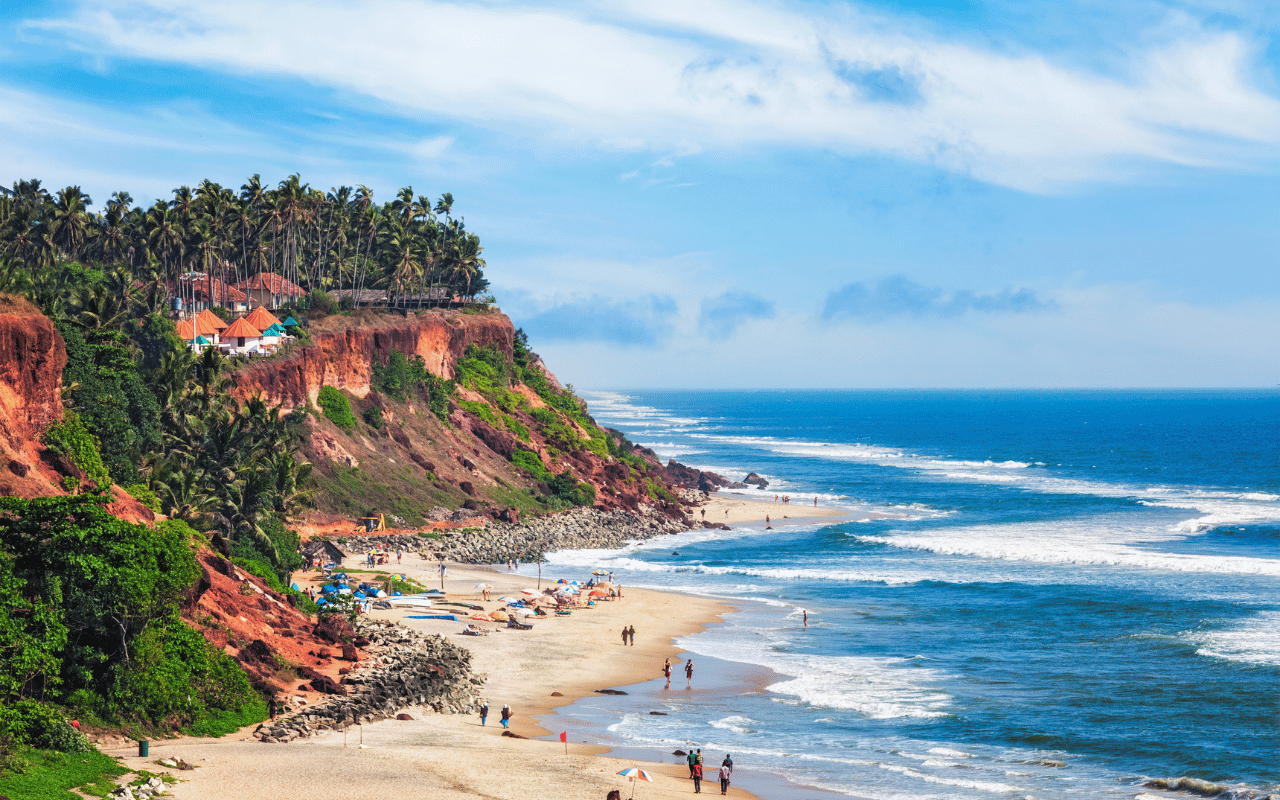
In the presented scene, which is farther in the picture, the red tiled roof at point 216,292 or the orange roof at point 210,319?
the red tiled roof at point 216,292

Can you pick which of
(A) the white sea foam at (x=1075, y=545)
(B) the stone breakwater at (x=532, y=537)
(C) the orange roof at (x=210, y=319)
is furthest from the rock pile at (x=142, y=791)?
(C) the orange roof at (x=210, y=319)

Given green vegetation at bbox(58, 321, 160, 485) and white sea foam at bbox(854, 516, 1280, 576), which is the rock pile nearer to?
green vegetation at bbox(58, 321, 160, 485)

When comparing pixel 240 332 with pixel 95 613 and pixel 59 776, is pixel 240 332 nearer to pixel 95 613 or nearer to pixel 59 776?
pixel 95 613

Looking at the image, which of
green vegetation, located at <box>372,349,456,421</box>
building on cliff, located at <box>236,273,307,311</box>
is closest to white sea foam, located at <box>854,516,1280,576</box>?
green vegetation, located at <box>372,349,456,421</box>

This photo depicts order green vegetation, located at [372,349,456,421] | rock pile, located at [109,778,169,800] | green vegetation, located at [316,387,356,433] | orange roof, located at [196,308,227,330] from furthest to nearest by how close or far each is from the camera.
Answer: green vegetation, located at [372,349,456,421] < orange roof, located at [196,308,227,330] < green vegetation, located at [316,387,356,433] < rock pile, located at [109,778,169,800]

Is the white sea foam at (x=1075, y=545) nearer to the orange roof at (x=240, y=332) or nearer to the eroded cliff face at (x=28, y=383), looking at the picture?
the orange roof at (x=240, y=332)

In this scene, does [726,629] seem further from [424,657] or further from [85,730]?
[85,730]

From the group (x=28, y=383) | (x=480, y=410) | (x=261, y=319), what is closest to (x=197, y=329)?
(x=261, y=319)
